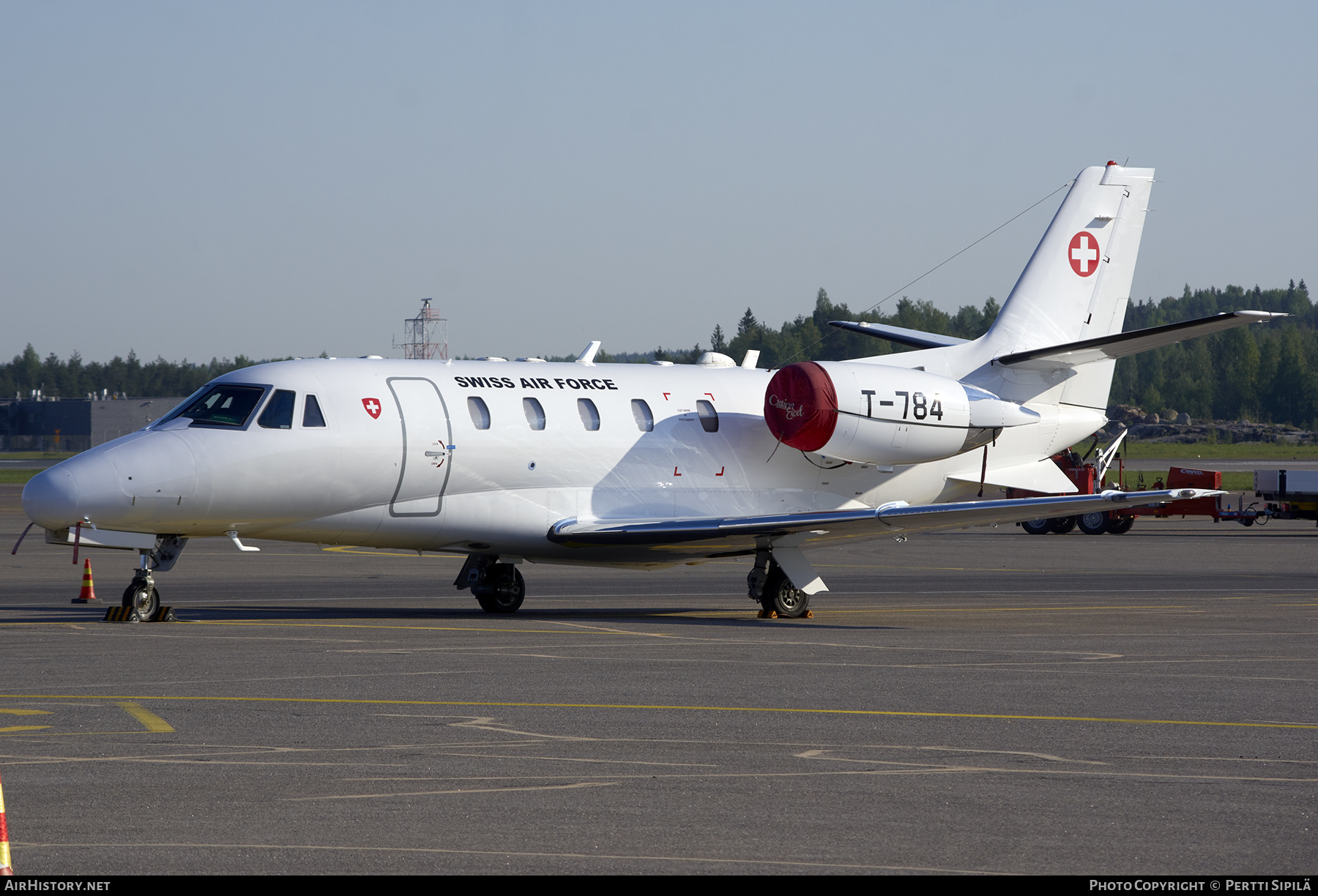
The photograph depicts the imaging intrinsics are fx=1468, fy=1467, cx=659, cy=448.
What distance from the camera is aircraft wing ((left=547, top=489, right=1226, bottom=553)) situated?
19062 millimetres

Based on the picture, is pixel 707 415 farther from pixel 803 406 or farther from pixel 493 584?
pixel 493 584

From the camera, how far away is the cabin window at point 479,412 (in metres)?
20.3

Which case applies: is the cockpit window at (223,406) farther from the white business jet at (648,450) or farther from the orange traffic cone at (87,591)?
the orange traffic cone at (87,591)

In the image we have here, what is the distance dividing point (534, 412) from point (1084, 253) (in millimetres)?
10223

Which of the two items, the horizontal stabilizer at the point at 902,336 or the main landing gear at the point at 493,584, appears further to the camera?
the horizontal stabilizer at the point at 902,336

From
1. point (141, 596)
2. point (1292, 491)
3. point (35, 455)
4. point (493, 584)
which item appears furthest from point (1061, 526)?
point (35, 455)

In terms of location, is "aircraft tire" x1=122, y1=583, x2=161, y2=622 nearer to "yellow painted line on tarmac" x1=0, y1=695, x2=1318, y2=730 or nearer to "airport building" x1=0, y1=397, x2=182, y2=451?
"yellow painted line on tarmac" x1=0, y1=695, x2=1318, y2=730

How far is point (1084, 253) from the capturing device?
24.9 metres

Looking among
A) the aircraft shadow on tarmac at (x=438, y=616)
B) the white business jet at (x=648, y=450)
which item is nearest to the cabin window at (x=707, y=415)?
the white business jet at (x=648, y=450)

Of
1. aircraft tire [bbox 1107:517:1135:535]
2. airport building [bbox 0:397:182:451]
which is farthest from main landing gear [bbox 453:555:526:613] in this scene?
airport building [bbox 0:397:182:451]

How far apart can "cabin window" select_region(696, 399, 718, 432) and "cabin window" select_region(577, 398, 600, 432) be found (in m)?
1.74

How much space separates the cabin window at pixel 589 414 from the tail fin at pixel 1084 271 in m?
7.16

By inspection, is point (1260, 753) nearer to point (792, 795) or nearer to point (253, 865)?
point (792, 795)

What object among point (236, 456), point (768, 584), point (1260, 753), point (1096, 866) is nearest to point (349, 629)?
point (236, 456)
